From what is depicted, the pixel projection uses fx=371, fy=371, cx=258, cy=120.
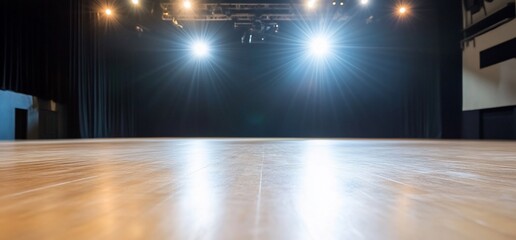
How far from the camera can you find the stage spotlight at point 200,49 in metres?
7.63

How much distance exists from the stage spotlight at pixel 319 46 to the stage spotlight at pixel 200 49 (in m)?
2.12

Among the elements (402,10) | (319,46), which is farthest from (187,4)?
(402,10)

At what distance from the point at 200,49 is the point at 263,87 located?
156 cm

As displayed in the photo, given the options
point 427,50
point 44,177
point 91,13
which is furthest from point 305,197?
point 427,50

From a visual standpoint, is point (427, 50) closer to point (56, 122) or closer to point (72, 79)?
point (72, 79)

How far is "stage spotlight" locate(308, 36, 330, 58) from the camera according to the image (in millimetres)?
7137

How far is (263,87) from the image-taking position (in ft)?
26.6

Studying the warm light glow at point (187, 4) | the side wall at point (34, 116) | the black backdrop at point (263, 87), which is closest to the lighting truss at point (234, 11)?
the warm light glow at point (187, 4)

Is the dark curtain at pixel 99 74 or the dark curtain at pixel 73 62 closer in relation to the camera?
the dark curtain at pixel 73 62

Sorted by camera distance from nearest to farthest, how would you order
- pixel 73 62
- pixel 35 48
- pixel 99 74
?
pixel 35 48
pixel 73 62
pixel 99 74

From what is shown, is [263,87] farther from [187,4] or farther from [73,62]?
[73,62]

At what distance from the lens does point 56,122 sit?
6891mm

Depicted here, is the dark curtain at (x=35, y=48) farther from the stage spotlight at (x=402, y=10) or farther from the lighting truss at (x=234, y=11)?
Answer: the stage spotlight at (x=402, y=10)

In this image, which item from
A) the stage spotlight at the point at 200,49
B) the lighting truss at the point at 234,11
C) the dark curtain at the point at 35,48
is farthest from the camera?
the stage spotlight at the point at 200,49
